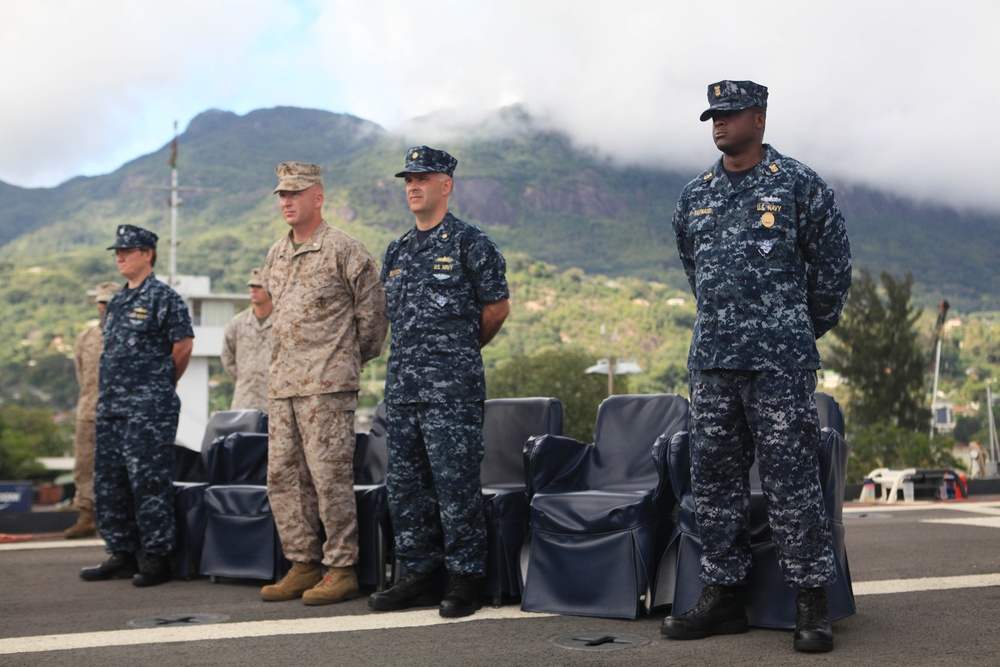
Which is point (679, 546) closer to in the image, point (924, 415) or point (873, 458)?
point (873, 458)

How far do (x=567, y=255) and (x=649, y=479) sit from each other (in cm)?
10214

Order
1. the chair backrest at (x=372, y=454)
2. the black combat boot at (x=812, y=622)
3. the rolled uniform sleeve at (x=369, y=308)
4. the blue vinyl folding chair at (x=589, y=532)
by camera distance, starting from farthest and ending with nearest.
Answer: the chair backrest at (x=372, y=454), the rolled uniform sleeve at (x=369, y=308), the blue vinyl folding chair at (x=589, y=532), the black combat boot at (x=812, y=622)

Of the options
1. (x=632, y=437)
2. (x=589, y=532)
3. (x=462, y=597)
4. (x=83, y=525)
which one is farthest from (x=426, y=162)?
(x=83, y=525)

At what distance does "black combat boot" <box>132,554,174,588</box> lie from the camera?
5609 mm

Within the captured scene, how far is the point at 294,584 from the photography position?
504 cm

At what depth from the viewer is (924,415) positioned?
45.6 meters

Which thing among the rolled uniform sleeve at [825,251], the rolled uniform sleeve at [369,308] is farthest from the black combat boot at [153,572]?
the rolled uniform sleeve at [825,251]

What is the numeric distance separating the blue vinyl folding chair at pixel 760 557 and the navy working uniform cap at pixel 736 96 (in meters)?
1.25

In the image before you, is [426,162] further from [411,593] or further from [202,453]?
[202,453]

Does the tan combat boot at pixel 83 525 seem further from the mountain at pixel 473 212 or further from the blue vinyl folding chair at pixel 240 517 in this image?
the mountain at pixel 473 212

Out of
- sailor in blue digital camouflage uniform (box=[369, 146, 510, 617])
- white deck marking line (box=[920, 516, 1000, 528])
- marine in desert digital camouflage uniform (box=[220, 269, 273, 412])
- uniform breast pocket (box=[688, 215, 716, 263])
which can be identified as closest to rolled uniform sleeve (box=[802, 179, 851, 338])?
uniform breast pocket (box=[688, 215, 716, 263])

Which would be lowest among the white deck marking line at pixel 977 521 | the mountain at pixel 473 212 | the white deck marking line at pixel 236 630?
the white deck marking line at pixel 977 521

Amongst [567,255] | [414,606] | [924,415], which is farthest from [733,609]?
[567,255]

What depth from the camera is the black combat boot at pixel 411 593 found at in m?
4.63
